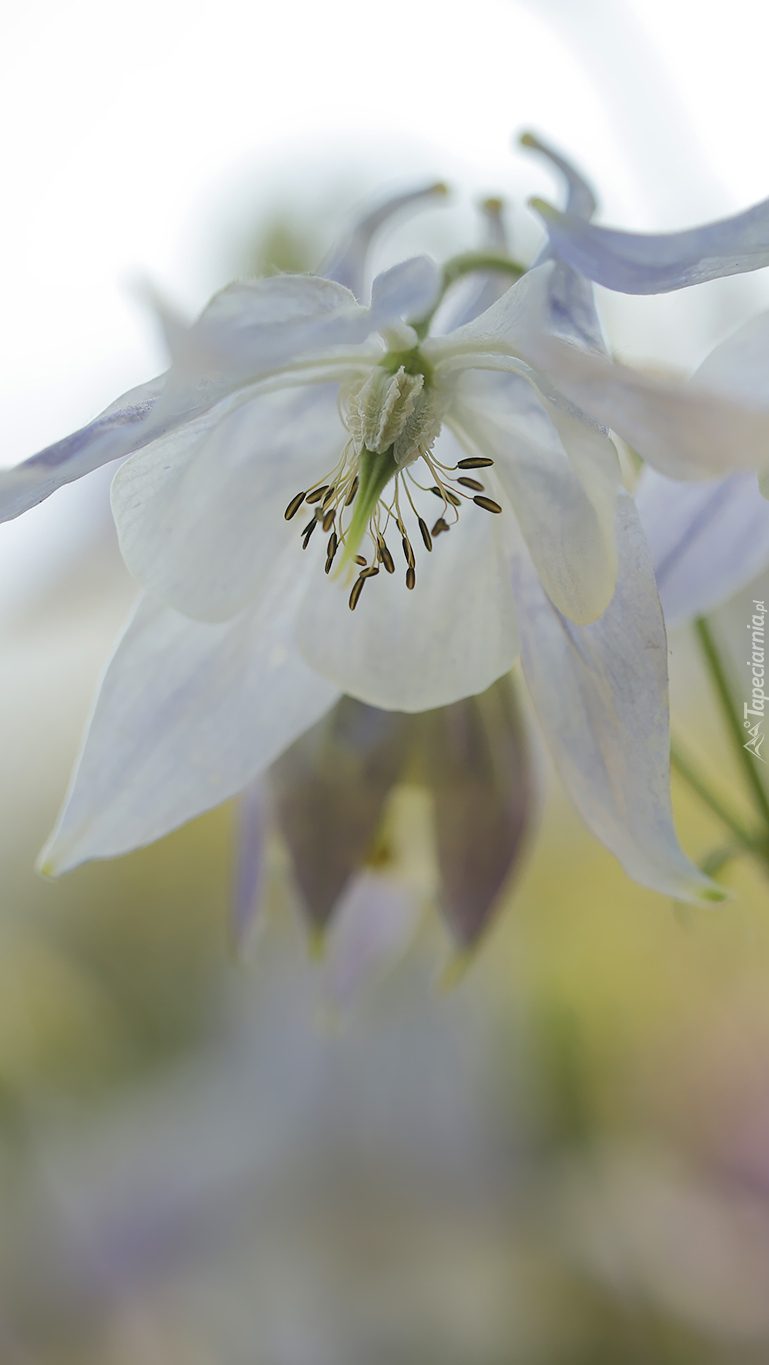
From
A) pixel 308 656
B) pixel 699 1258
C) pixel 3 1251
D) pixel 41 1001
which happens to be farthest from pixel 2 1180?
pixel 308 656

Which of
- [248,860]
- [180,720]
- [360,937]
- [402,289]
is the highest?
[402,289]

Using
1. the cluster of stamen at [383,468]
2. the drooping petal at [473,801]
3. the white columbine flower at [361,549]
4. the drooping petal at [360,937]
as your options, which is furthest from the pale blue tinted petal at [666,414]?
the drooping petal at [360,937]

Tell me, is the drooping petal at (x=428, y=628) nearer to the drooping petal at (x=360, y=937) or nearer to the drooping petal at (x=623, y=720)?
the drooping petal at (x=623, y=720)

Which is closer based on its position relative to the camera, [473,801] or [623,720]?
[623,720]

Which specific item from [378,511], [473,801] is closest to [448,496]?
[378,511]

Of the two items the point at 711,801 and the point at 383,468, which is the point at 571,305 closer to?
the point at 383,468

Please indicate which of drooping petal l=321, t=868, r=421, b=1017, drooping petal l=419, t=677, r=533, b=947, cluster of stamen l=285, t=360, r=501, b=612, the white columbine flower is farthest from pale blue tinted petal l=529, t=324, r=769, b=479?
drooping petal l=321, t=868, r=421, b=1017
